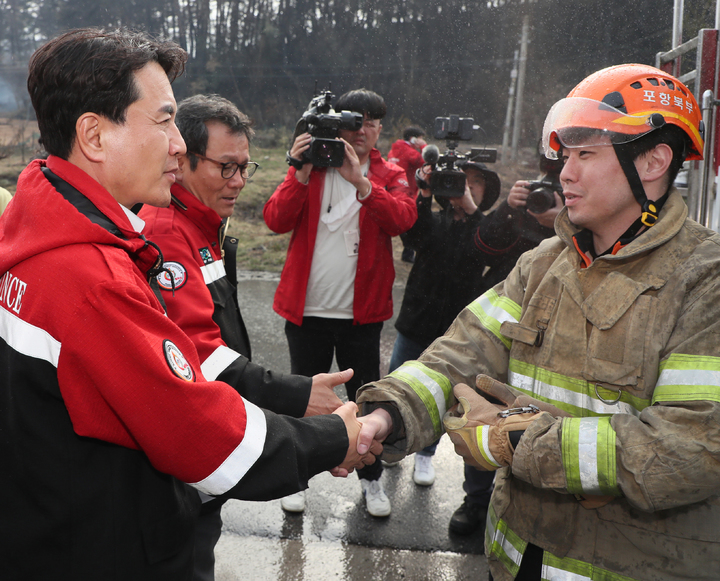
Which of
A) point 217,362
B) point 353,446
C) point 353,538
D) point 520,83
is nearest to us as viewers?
point 353,446

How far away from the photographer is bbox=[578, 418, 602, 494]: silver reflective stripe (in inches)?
57.9

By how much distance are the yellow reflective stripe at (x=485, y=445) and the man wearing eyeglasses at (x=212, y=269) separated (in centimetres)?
72

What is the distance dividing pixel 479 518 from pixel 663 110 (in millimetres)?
2363

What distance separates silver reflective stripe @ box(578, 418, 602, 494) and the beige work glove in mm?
92

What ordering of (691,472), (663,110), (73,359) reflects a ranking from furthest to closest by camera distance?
(663,110) → (691,472) → (73,359)

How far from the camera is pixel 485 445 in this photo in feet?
5.58

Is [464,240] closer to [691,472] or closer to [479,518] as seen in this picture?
[479,518]

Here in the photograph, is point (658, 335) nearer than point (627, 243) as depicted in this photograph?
Yes

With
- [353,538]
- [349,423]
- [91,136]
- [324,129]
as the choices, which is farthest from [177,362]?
[324,129]

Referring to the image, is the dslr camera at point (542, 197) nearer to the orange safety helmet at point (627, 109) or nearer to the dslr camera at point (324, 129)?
the dslr camera at point (324, 129)

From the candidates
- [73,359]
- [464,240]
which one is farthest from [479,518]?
[73,359]

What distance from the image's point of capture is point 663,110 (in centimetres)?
170

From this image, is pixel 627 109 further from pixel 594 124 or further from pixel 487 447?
pixel 487 447

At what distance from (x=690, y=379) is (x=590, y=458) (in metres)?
0.33
